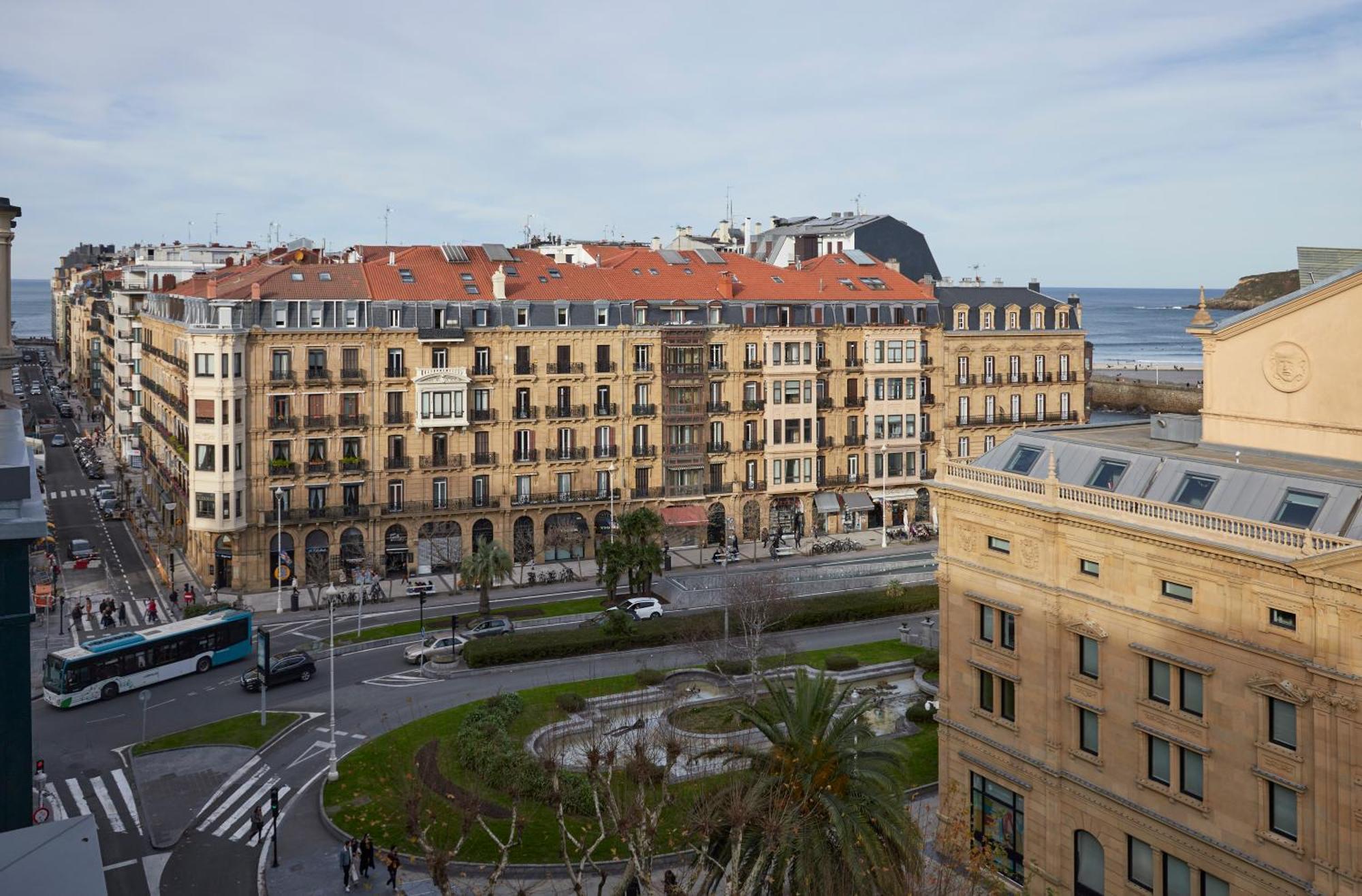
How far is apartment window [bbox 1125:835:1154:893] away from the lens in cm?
3406

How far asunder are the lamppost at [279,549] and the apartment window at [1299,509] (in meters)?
54.7

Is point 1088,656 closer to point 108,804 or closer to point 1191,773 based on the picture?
point 1191,773

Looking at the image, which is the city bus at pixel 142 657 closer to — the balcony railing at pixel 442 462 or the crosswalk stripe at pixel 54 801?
the crosswalk stripe at pixel 54 801

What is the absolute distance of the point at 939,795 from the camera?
1630 inches

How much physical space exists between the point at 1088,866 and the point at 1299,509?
12.4 metres

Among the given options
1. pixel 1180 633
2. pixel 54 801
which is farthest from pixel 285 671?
pixel 1180 633

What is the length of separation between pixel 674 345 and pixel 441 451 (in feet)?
57.1

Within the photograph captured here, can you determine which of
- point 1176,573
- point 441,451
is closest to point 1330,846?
point 1176,573

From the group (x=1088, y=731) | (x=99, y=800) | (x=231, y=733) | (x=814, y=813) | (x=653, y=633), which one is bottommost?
(x=99, y=800)

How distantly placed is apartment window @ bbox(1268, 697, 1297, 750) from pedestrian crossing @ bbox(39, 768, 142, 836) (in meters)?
35.9

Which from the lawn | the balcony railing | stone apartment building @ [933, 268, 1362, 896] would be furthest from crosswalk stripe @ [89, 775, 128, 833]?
the balcony railing

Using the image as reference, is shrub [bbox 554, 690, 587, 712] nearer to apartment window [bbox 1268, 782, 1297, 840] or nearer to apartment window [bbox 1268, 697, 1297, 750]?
apartment window [bbox 1268, 782, 1297, 840]

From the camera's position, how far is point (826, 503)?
290 ft

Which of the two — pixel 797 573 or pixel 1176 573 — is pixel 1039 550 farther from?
pixel 797 573
